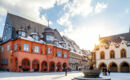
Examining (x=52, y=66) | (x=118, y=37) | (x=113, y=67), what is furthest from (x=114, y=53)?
(x=52, y=66)

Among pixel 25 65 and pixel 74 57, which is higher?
pixel 74 57

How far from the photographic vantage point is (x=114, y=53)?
47.8m

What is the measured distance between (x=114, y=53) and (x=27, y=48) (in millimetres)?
30544

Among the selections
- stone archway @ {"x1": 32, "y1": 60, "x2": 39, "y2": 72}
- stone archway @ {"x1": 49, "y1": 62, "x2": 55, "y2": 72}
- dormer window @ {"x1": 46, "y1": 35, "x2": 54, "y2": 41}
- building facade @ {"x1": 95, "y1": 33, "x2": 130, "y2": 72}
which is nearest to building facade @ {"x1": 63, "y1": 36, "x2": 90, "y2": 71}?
building facade @ {"x1": 95, "y1": 33, "x2": 130, "y2": 72}

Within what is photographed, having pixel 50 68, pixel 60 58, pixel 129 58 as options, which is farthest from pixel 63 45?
pixel 129 58

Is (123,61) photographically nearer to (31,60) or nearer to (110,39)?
(110,39)

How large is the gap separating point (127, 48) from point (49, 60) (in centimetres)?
2652

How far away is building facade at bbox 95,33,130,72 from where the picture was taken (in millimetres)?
45375

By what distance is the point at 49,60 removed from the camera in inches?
1614

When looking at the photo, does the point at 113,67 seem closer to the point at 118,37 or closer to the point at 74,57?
the point at 118,37

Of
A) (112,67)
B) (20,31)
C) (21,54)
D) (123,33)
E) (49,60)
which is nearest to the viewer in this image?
(21,54)

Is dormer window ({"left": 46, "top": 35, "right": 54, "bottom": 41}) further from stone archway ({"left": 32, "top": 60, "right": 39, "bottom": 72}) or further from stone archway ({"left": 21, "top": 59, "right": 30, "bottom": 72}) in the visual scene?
stone archway ({"left": 21, "top": 59, "right": 30, "bottom": 72})

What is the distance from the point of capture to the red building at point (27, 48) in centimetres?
3316

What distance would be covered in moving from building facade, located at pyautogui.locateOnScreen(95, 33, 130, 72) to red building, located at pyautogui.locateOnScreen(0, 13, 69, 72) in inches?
622
